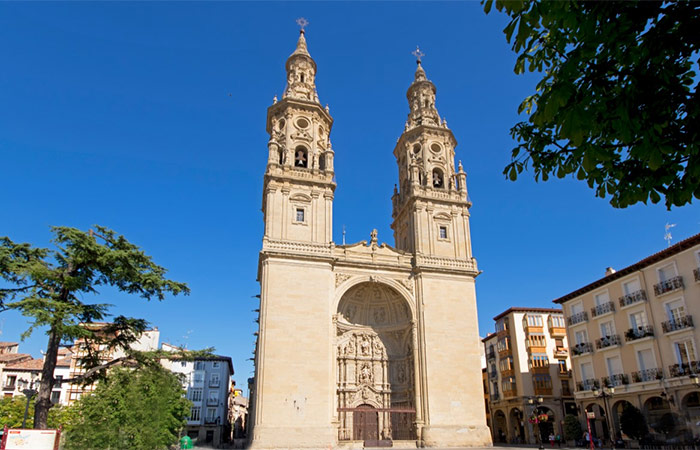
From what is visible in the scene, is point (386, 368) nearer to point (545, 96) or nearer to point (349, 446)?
point (349, 446)

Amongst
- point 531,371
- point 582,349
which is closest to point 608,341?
point 582,349

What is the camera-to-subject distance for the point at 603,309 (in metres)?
29.4

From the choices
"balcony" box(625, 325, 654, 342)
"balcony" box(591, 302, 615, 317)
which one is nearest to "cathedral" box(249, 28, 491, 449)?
"balcony" box(591, 302, 615, 317)

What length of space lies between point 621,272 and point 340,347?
1748 cm

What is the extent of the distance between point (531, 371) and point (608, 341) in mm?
10035

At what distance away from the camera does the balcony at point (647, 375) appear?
24734 mm

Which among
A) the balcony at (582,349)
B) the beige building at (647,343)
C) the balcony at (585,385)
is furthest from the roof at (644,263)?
the balcony at (585,385)

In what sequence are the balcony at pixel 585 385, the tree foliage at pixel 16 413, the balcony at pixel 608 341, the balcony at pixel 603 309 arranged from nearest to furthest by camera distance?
the balcony at pixel 608 341 < the balcony at pixel 603 309 < the balcony at pixel 585 385 < the tree foliage at pixel 16 413

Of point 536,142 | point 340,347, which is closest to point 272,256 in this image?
point 340,347

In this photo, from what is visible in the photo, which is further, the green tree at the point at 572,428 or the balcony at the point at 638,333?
the green tree at the point at 572,428

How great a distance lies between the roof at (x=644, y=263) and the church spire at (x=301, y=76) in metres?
22.7

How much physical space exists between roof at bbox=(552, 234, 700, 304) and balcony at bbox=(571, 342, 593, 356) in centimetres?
326

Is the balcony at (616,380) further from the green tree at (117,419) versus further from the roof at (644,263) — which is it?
the green tree at (117,419)

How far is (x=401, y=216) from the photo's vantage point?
3750 cm
